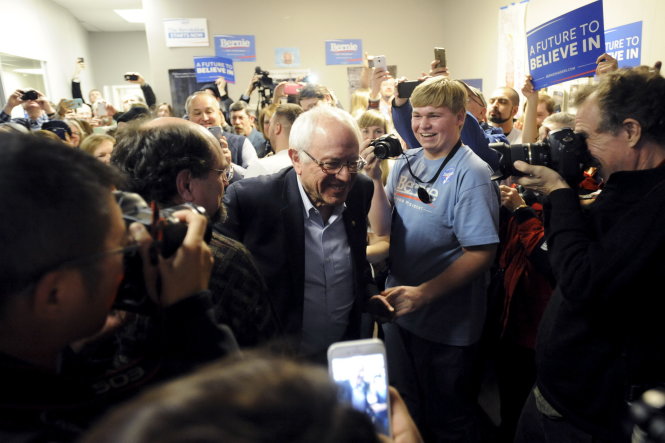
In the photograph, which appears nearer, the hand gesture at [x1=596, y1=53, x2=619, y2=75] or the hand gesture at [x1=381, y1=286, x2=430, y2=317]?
the hand gesture at [x1=381, y1=286, x2=430, y2=317]

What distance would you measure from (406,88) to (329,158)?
3.06ft

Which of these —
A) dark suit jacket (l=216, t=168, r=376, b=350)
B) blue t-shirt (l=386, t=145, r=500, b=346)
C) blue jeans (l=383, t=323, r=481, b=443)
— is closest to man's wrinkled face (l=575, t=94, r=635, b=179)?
blue t-shirt (l=386, t=145, r=500, b=346)

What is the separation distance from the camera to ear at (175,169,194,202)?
1.02m

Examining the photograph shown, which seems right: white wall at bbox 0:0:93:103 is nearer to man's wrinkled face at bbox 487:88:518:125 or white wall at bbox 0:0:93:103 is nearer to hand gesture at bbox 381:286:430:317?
man's wrinkled face at bbox 487:88:518:125

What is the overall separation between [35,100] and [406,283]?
3666 millimetres

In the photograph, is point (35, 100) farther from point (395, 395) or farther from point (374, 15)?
point (374, 15)

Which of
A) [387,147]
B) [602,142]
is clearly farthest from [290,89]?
[602,142]

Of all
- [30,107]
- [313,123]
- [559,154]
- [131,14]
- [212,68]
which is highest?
[131,14]

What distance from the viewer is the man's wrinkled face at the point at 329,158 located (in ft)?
4.66

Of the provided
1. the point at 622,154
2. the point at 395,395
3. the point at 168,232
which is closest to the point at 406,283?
the point at 622,154

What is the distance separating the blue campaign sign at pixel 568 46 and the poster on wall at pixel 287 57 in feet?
15.8

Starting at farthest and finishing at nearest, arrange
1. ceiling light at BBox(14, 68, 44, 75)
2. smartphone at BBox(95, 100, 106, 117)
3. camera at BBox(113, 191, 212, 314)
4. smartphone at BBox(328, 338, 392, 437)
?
ceiling light at BBox(14, 68, 44, 75) < smartphone at BBox(95, 100, 106, 117) < smartphone at BBox(328, 338, 392, 437) < camera at BBox(113, 191, 212, 314)

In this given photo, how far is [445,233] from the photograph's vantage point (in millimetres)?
1695

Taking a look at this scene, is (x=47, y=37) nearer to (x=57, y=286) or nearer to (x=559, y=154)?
(x=559, y=154)
